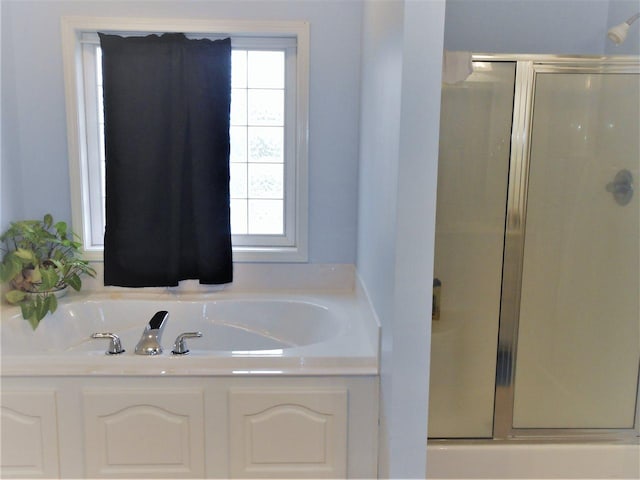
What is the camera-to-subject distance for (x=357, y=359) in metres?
1.89

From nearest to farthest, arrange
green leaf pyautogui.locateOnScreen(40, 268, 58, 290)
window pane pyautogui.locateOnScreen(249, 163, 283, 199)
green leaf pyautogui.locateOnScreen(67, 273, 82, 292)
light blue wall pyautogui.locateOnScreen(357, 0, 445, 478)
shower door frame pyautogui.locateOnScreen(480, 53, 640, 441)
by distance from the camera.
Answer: light blue wall pyautogui.locateOnScreen(357, 0, 445, 478)
shower door frame pyautogui.locateOnScreen(480, 53, 640, 441)
green leaf pyautogui.locateOnScreen(40, 268, 58, 290)
green leaf pyautogui.locateOnScreen(67, 273, 82, 292)
window pane pyautogui.locateOnScreen(249, 163, 283, 199)

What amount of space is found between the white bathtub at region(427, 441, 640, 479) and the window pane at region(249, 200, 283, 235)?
1.35m

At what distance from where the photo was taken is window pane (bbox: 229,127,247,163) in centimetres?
276

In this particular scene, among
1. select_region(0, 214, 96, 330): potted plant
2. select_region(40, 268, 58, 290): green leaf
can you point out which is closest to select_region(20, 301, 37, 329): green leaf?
select_region(0, 214, 96, 330): potted plant

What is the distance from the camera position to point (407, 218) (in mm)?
1529

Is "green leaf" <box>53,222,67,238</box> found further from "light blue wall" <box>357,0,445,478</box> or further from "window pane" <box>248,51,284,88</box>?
"light blue wall" <box>357,0,445,478</box>

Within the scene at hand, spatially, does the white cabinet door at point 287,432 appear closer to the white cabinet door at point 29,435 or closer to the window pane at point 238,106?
the white cabinet door at point 29,435

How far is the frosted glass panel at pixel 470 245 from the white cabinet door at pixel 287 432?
2.35 feet

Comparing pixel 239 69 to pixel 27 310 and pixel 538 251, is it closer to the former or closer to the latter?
pixel 27 310

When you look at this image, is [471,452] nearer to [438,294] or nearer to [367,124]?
[438,294]

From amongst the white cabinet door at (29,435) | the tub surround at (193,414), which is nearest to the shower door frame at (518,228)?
the tub surround at (193,414)

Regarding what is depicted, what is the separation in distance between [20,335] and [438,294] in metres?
1.90

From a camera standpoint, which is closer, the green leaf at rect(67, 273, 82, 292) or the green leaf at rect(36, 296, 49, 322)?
the green leaf at rect(36, 296, 49, 322)

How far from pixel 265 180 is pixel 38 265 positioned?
1184 millimetres
